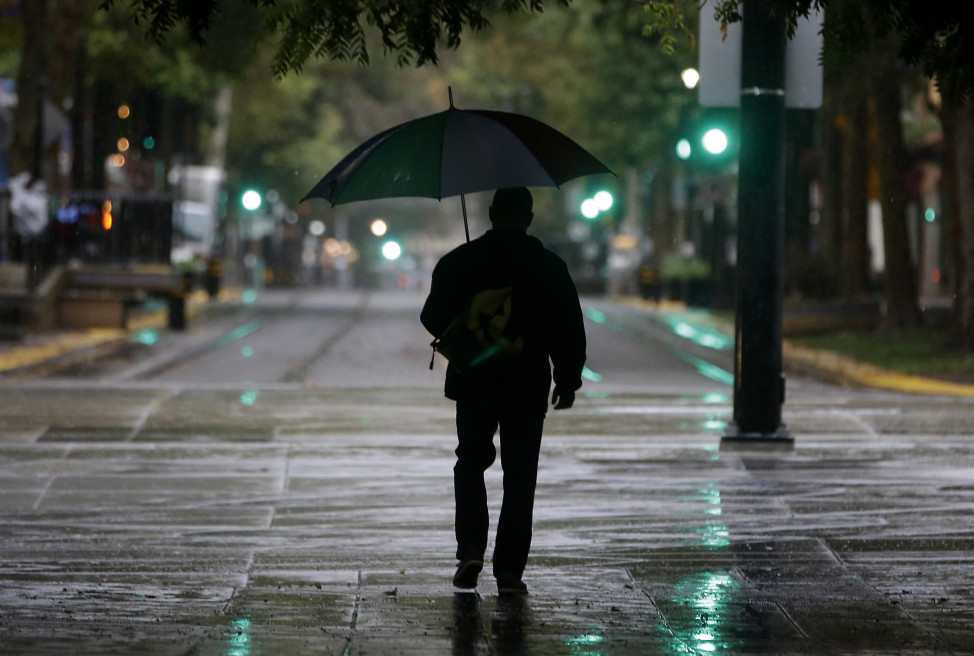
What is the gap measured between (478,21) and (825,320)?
23727mm

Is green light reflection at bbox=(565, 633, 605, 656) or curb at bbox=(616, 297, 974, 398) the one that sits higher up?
green light reflection at bbox=(565, 633, 605, 656)

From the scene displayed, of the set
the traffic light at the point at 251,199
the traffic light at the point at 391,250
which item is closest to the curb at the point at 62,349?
the traffic light at the point at 251,199

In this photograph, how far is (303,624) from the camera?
648 cm

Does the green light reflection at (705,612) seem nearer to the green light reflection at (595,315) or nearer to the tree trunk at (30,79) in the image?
the tree trunk at (30,79)

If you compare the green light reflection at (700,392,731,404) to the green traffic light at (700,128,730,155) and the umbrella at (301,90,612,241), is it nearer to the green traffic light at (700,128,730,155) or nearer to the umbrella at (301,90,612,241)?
the green traffic light at (700,128,730,155)

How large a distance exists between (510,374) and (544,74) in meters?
61.9

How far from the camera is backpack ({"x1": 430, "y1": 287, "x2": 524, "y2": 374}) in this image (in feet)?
22.8

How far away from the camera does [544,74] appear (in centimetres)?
6800

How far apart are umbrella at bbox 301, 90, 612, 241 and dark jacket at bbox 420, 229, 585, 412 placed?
0.73ft

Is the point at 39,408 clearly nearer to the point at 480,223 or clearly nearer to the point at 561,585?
the point at 561,585

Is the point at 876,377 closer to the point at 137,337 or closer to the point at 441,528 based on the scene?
the point at 137,337

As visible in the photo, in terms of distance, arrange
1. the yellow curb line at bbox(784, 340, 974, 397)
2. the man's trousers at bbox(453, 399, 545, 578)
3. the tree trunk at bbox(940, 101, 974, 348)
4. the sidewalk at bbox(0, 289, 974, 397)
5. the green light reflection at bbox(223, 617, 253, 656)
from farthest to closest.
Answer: the tree trunk at bbox(940, 101, 974, 348), the sidewalk at bbox(0, 289, 974, 397), the yellow curb line at bbox(784, 340, 974, 397), the man's trousers at bbox(453, 399, 545, 578), the green light reflection at bbox(223, 617, 253, 656)

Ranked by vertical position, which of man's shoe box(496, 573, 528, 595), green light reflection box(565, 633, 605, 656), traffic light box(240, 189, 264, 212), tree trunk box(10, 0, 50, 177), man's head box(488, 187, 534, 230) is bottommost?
green light reflection box(565, 633, 605, 656)

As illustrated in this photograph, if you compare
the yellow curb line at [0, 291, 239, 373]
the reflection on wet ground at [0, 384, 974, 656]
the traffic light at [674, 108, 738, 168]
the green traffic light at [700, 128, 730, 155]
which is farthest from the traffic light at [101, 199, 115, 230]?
the reflection on wet ground at [0, 384, 974, 656]
